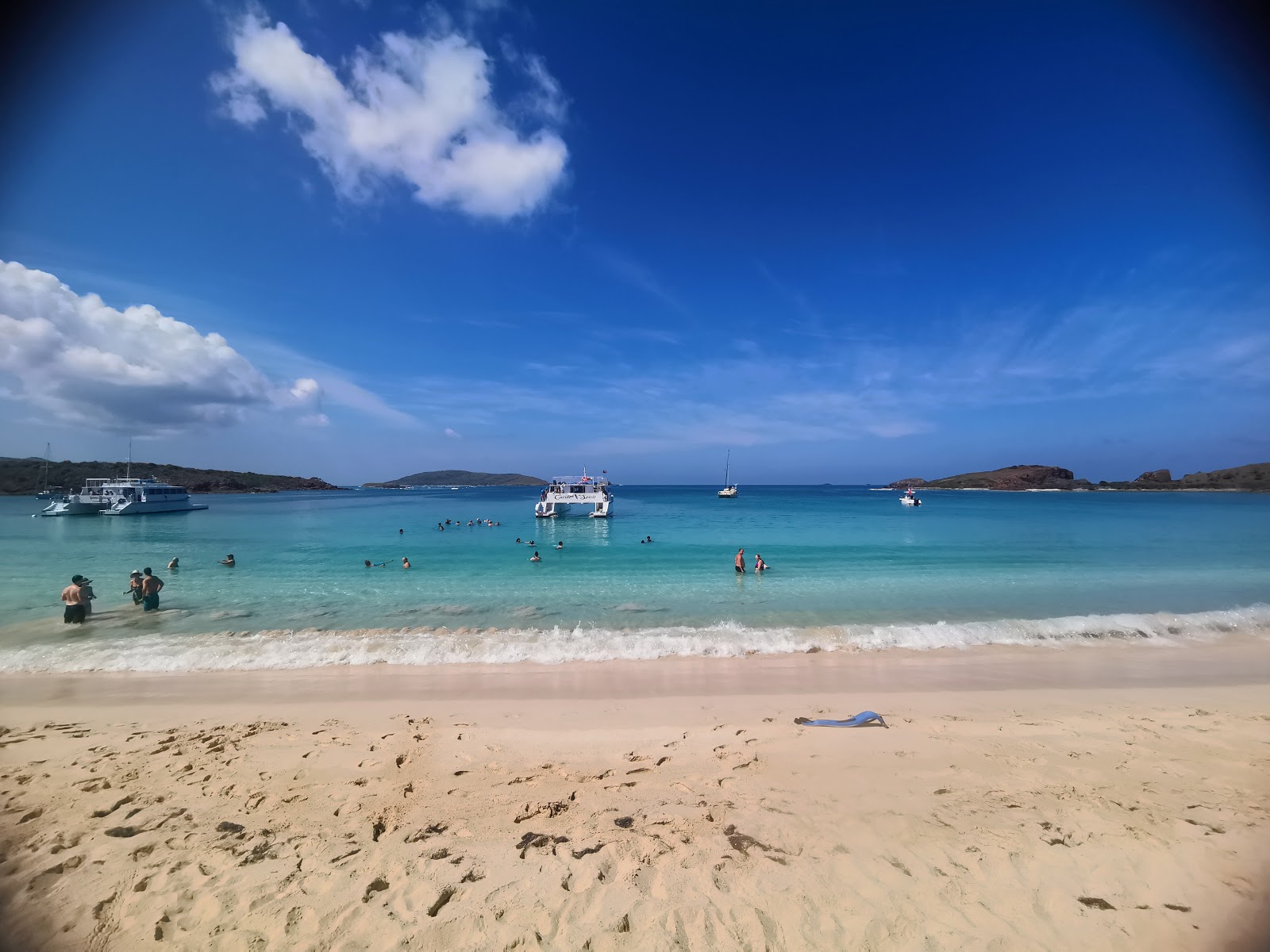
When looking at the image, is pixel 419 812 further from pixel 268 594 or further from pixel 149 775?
pixel 268 594

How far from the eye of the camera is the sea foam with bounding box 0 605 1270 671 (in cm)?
1023

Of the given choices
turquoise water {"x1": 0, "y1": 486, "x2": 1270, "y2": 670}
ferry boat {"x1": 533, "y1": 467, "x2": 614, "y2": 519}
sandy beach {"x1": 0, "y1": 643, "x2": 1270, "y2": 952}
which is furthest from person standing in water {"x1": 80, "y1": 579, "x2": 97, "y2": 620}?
ferry boat {"x1": 533, "y1": 467, "x2": 614, "y2": 519}

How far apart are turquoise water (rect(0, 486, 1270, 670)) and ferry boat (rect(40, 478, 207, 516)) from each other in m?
27.6

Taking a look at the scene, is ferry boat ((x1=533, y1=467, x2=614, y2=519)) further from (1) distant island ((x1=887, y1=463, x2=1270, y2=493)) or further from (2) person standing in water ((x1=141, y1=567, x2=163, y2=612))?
(1) distant island ((x1=887, y1=463, x2=1270, y2=493))

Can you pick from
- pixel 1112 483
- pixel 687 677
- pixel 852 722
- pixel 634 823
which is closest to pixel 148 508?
pixel 687 677

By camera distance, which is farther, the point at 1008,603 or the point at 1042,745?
the point at 1008,603

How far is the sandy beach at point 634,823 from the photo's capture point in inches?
138

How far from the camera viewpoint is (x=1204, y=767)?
568 centimetres

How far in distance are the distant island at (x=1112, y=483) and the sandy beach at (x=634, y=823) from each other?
15524 cm

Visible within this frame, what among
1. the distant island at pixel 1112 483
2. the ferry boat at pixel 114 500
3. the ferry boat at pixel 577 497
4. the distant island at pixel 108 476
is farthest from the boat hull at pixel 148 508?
the distant island at pixel 1112 483

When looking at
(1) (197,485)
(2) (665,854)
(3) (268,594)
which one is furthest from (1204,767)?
(1) (197,485)

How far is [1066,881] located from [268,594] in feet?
66.3

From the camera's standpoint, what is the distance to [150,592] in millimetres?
14453

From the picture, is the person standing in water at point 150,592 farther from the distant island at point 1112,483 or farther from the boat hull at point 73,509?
the distant island at point 1112,483
